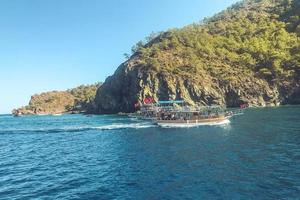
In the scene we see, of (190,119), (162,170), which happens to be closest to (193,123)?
(190,119)

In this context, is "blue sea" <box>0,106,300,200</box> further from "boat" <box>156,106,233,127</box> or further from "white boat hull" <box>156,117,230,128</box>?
"boat" <box>156,106,233,127</box>

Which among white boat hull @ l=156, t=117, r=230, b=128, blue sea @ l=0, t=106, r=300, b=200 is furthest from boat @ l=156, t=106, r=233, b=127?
blue sea @ l=0, t=106, r=300, b=200

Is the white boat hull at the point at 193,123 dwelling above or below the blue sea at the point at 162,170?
above

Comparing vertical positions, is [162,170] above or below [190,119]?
below

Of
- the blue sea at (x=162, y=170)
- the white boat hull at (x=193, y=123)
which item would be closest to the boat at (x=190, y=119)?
the white boat hull at (x=193, y=123)

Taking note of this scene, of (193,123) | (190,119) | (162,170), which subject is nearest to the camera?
(162,170)

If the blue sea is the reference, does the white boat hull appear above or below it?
above

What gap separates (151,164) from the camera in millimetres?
43156

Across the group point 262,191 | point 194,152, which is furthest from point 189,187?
point 194,152

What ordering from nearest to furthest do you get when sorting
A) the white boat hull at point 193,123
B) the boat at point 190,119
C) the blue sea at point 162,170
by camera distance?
1. the blue sea at point 162,170
2. the white boat hull at point 193,123
3. the boat at point 190,119

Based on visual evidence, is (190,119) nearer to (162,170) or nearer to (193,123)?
(193,123)

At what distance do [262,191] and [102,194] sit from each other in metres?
14.8

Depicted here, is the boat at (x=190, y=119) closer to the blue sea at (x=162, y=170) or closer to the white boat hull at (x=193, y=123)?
the white boat hull at (x=193, y=123)

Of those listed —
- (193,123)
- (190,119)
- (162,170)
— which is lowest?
(162,170)
